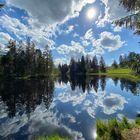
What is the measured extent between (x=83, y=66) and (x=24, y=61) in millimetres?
76704

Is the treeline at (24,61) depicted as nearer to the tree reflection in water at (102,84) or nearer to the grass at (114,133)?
the tree reflection in water at (102,84)

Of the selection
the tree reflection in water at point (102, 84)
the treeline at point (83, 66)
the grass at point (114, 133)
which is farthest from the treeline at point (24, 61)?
the grass at point (114, 133)

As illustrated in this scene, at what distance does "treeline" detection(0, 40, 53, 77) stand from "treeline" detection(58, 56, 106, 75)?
44756mm

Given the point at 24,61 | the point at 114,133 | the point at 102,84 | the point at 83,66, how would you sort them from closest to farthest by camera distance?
the point at 114,133 → the point at 102,84 → the point at 24,61 → the point at 83,66

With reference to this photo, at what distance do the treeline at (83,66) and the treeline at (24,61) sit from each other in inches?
1762

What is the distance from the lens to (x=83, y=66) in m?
174

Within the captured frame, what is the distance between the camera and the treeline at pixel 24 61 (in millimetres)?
88025

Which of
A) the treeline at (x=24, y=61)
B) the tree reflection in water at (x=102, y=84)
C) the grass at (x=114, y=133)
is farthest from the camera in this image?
the treeline at (x=24, y=61)

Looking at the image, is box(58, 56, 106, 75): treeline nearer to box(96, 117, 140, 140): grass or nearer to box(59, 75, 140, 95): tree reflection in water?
box(59, 75, 140, 95): tree reflection in water

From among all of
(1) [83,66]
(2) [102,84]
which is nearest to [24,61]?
(2) [102,84]

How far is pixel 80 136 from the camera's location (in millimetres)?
17828

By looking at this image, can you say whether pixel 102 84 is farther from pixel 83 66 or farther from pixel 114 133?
pixel 83 66

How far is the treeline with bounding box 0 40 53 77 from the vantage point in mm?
88025

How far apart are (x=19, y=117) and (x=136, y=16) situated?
1537 cm
